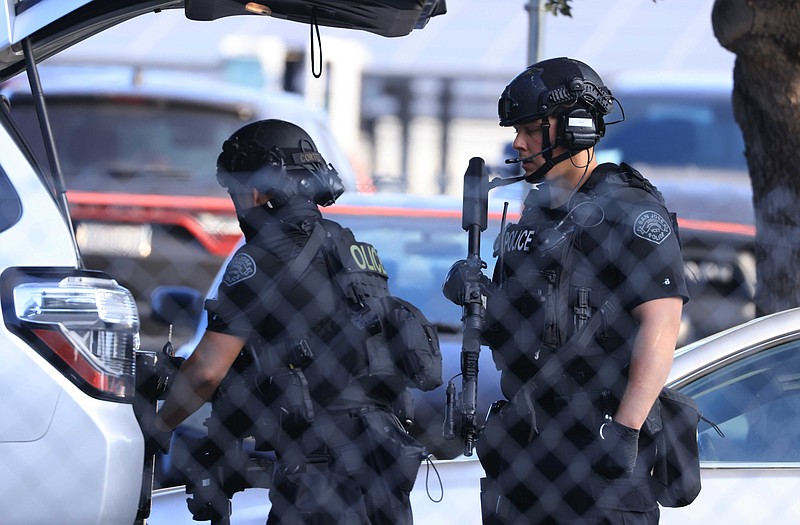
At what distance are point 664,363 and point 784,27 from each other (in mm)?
2269

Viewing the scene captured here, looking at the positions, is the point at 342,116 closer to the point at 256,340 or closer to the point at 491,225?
the point at 491,225

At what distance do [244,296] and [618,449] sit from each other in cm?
99

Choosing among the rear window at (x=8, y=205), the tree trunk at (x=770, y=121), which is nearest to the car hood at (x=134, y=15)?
the rear window at (x=8, y=205)

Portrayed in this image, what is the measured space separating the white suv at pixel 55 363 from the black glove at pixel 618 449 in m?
1.06

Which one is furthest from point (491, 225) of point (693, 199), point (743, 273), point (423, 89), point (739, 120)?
point (423, 89)

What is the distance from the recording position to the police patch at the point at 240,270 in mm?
3121

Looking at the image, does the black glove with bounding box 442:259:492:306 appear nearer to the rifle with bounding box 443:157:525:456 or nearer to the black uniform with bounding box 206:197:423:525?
the rifle with bounding box 443:157:525:456

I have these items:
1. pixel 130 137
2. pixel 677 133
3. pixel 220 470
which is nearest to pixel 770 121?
pixel 220 470

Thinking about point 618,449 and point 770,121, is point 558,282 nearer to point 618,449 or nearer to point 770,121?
point 618,449

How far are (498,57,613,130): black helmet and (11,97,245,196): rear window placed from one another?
6510 millimetres

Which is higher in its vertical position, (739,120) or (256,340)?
(739,120)

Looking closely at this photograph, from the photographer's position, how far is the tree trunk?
15.2ft

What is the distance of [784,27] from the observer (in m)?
4.64

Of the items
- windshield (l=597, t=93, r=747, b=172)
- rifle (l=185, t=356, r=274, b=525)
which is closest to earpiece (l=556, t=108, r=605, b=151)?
rifle (l=185, t=356, r=274, b=525)
